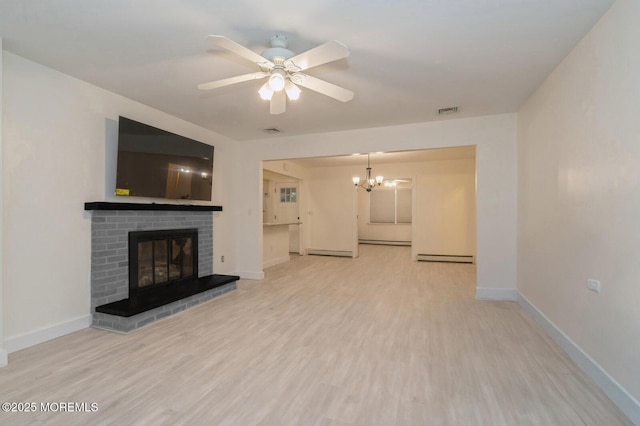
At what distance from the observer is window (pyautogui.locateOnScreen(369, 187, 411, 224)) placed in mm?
11031

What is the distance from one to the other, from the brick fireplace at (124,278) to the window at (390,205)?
26.9 feet

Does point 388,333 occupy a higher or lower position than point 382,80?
lower

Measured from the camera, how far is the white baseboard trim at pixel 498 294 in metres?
4.07

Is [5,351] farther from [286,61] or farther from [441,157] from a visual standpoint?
[441,157]

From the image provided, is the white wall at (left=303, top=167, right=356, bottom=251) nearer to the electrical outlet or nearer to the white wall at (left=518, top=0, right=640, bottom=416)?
the white wall at (left=518, top=0, right=640, bottom=416)

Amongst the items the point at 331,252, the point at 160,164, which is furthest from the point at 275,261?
the point at 160,164

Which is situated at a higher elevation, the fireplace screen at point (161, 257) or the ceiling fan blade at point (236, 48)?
the ceiling fan blade at point (236, 48)

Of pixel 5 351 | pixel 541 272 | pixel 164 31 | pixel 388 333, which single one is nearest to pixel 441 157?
pixel 541 272

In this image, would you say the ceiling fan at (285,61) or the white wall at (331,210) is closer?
the ceiling fan at (285,61)

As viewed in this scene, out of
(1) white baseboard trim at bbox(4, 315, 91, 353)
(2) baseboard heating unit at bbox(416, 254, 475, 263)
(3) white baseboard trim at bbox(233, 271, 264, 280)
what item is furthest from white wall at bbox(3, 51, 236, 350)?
(2) baseboard heating unit at bbox(416, 254, 475, 263)

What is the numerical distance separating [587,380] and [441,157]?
561 centimetres

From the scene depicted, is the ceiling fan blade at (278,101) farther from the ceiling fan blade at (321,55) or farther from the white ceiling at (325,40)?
the ceiling fan blade at (321,55)

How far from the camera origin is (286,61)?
207 cm

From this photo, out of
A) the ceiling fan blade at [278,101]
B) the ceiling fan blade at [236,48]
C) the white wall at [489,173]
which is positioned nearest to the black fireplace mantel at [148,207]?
the ceiling fan blade at [278,101]
